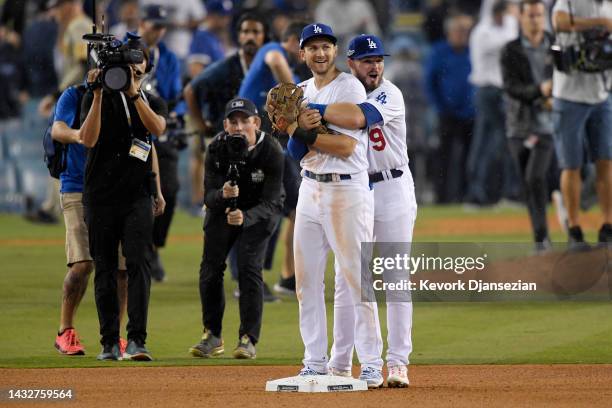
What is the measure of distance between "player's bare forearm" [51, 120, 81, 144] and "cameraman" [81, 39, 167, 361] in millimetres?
278

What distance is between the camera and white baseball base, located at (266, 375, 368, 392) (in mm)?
8578

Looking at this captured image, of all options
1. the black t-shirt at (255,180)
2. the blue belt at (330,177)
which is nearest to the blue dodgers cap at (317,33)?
the blue belt at (330,177)

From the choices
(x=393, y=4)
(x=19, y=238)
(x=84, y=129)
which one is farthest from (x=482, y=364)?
(x=393, y=4)

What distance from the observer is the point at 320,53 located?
852 cm

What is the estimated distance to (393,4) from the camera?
1011 inches

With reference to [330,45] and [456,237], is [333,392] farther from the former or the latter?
[456,237]

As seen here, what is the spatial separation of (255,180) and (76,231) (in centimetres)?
134

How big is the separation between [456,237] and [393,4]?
884 centimetres

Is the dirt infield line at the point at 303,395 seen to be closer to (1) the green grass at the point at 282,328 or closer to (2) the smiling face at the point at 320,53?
(1) the green grass at the point at 282,328

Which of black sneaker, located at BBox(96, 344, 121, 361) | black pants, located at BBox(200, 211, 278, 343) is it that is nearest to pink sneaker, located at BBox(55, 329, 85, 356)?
black sneaker, located at BBox(96, 344, 121, 361)

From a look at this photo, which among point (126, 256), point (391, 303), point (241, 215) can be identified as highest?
point (241, 215)

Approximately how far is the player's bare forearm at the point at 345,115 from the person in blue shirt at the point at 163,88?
17.2 feet

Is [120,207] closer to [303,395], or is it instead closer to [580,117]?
[303,395]

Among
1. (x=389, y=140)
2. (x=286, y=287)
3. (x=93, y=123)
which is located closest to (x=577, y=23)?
(x=286, y=287)
